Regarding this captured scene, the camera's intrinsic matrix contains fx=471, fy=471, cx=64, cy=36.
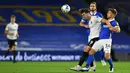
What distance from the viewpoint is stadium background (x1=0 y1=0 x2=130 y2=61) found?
27578 millimetres

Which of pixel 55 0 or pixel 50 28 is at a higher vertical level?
pixel 55 0

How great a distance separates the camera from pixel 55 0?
2891cm

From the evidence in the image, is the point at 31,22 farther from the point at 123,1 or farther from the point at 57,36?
the point at 123,1

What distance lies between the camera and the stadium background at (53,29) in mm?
27578

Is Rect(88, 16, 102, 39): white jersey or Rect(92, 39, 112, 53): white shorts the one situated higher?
Rect(88, 16, 102, 39): white jersey

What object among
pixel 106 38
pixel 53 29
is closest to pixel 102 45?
pixel 106 38

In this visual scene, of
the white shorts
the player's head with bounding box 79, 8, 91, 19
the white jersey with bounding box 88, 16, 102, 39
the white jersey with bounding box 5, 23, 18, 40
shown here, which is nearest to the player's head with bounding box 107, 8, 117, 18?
the white jersey with bounding box 88, 16, 102, 39

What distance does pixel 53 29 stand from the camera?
2856cm

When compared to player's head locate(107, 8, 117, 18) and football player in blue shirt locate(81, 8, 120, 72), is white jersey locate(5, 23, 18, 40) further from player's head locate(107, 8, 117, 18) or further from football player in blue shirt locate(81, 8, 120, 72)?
player's head locate(107, 8, 117, 18)

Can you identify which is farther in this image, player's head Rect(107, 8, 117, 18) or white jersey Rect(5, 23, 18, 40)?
white jersey Rect(5, 23, 18, 40)

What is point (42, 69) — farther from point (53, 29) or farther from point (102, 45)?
point (53, 29)

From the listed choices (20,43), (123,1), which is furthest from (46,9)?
(123,1)

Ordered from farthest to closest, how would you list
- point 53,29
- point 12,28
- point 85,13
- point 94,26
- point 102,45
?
1. point 53,29
2. point 12,28
3. point 94,26
4. point 102,45
5. point 85,13

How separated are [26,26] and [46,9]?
65.1 inches
